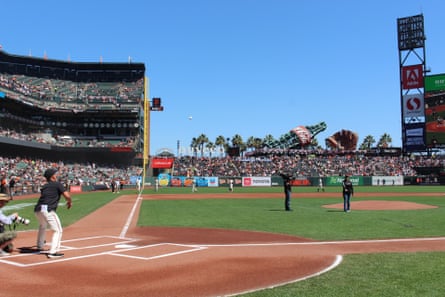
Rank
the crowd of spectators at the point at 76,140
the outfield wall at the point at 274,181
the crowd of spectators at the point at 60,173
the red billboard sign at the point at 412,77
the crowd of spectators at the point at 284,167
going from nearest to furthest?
the crowd of spectators at the point at 60,173 < the crowd of spectators at the point at 76,140 < the outfield wall at the point at 274,181 < the red billboard sign at the point at 412,77 < the crowd of spectators at the point at 284,167

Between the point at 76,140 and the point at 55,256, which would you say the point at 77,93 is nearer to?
the point at 76,140

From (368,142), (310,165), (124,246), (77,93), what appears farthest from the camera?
(368,142)

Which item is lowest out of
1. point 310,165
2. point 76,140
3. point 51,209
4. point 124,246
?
point 124,246

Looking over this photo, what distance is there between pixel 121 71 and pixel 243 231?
7699cm

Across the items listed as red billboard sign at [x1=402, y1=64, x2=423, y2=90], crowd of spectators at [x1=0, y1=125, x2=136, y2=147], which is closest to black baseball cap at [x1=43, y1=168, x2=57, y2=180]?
crowd of spectators at [x1=0, y1=125, x2=136, y2=147]

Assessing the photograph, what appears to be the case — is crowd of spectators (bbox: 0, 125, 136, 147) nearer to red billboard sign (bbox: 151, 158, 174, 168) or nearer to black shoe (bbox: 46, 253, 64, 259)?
red billboard sign (bbox: 151, 158, 174, 168)

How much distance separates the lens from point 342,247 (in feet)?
32.7

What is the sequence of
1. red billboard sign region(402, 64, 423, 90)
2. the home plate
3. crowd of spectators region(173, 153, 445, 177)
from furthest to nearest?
crowd of spectators region(173, 153, 445, 177) → red billboard sign region(402, 64, 423, 90) → the home plate

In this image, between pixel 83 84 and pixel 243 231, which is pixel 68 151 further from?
pixel 243 231

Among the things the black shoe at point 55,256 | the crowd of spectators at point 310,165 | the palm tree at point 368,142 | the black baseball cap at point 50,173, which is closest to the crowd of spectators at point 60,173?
the crowd of spectators at point 310,165

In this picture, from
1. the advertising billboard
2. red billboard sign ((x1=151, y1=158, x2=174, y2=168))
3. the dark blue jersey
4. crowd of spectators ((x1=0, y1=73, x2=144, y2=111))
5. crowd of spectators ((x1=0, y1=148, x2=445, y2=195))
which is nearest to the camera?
the dark blue jersey

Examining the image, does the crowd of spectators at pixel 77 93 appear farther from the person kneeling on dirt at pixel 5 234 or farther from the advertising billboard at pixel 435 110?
the person kneeling on dirt at pixel 5 234

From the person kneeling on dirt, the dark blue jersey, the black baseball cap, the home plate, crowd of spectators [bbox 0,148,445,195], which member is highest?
crowd of spectators [bbox 0,148,445,195]

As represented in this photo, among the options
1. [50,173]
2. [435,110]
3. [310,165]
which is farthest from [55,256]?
[310,165]
